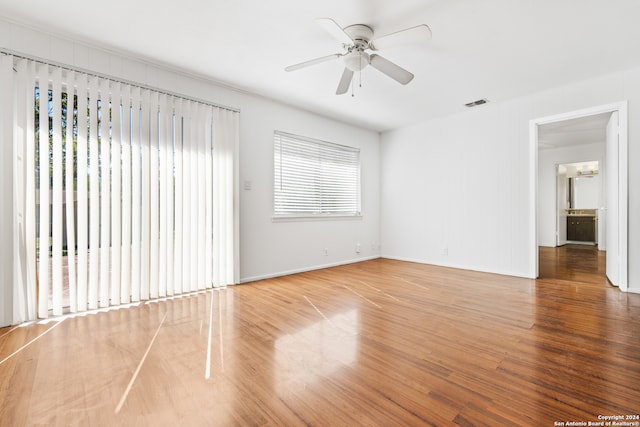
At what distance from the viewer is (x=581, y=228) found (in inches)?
323

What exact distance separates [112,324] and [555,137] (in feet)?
28.3

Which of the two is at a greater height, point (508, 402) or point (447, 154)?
point (447, 154)

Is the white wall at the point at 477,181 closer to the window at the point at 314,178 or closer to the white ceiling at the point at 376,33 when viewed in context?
the white ceiling at the point at 376,33

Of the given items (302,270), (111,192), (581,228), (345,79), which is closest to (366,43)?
(345,79)

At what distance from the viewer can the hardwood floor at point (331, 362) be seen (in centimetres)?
145

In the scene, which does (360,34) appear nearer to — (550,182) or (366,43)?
(366,43)

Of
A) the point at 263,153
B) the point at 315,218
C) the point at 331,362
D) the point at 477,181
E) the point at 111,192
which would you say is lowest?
the point at 331,362

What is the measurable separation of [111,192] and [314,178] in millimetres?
3043

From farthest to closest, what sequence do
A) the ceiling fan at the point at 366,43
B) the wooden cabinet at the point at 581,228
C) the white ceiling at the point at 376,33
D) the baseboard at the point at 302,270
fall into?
the wooden cabinet at the point at 581,228 → the baseboard at the point at 302,270 → the white ceiling at the point at 376,33 → the ceiling fan at the point at 366,43

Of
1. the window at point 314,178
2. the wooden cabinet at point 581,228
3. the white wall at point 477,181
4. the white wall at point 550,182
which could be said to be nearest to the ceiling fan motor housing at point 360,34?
the window at point 314,178

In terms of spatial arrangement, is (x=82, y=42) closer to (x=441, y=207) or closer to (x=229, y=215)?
Result: (x=229, y=215)

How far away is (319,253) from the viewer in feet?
16.9

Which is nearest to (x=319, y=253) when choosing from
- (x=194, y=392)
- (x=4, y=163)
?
(x=194, y=392)

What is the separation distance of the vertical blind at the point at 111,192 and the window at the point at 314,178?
96cm
